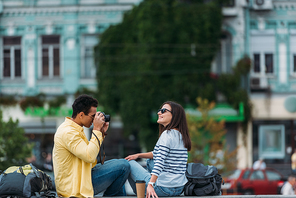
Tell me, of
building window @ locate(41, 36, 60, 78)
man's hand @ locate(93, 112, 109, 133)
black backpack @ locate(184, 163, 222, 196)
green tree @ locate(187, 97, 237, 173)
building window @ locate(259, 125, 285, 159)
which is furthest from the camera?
building window @ locate(41, 36, 60, 78)

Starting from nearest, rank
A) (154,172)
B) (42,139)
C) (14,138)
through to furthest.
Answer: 1. (154,172)
2. (14,138)
3. (42,139)

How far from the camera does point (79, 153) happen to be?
16.7 ft

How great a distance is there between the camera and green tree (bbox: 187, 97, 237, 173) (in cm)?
1691

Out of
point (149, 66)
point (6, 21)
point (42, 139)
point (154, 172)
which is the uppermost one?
point (6, 21)

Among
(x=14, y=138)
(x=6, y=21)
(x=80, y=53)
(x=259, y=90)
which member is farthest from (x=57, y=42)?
(x=14, y=138)

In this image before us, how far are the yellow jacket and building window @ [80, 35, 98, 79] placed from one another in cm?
1730

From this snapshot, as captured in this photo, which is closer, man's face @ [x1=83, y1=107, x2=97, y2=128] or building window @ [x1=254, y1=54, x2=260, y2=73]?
man's face @ [x1=83, y1=107, x2=97, y2=128]

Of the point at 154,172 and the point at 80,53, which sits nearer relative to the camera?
the point at 154,172

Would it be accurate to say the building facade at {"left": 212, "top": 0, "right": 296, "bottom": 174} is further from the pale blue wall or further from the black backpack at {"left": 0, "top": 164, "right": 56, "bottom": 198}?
the black backpack at {"left": 0, "top": 164, "right": 56, "bottom": 198}

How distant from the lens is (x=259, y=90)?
2233 centimetres

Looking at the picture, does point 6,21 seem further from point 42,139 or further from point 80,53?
point 42,139

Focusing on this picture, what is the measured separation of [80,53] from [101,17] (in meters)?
2.08

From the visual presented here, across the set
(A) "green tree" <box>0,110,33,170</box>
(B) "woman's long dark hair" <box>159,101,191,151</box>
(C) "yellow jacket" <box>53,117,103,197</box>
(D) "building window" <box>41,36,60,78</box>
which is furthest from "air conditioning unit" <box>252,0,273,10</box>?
(C) "yellow jacket" <box>53,117,103,197</box>

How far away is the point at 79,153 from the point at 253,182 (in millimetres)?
12886
